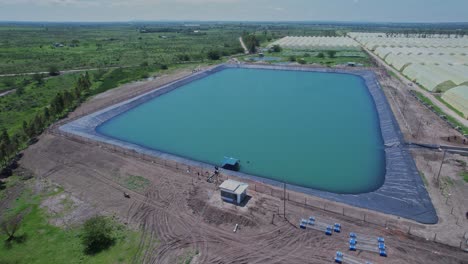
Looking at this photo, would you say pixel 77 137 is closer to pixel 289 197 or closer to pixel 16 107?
pixel 16 107

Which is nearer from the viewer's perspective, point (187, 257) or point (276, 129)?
point (187, 257)

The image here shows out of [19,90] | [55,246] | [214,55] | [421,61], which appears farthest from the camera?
[214,55]

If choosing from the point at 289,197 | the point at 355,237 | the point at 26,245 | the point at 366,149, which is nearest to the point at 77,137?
the point at 26,245

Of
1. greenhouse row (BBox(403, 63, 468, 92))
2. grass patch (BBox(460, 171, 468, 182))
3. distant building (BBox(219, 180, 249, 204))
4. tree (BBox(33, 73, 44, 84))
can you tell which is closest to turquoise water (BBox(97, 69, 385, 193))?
distant building (BBox(219, 180, 249, 204))

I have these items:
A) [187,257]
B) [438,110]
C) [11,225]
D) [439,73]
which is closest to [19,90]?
[11,225]

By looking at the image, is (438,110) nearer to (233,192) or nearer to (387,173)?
(387,173)

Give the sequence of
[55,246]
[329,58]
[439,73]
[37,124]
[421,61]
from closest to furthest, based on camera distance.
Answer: [55,246], [37,124], [439,73], [421,61], [329,58]

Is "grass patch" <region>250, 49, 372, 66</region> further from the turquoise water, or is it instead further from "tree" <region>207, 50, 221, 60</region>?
the turquoise water
